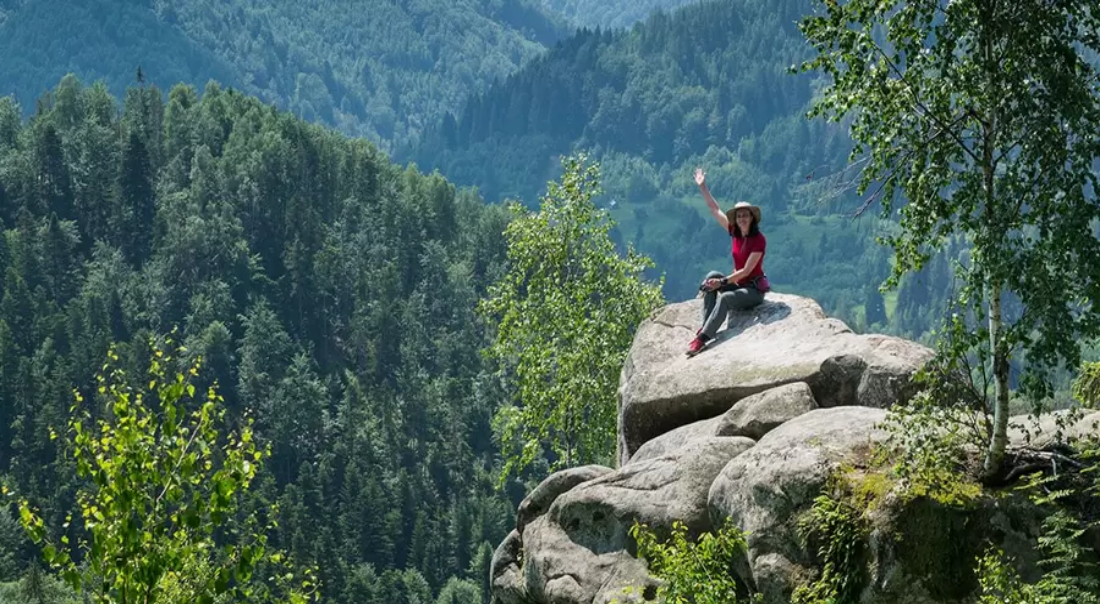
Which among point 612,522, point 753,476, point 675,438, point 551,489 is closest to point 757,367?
point 675,438

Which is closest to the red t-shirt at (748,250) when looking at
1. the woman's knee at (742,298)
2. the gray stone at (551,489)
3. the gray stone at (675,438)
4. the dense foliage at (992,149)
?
the woman's knee at (742,298)

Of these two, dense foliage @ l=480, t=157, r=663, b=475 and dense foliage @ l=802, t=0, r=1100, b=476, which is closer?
dense foliage @ l=802, t=0, r=1100, b=476

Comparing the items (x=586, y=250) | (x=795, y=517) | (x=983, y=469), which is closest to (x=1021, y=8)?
(x=983, y=469)

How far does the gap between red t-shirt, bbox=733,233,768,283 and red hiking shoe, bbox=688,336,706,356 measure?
1.40 metres

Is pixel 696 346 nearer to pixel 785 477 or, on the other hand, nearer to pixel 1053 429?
pixel 785 477

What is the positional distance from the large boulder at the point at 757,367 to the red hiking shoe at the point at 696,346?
0.21 metres

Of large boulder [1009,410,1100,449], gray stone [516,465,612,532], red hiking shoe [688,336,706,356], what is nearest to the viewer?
large boulder [1009,410,1100,449]

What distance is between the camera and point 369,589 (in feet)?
536

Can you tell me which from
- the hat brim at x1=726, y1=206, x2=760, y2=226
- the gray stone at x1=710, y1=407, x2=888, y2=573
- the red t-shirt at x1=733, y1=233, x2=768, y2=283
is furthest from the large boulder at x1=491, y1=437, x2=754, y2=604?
the hat brim at x1=726, y1=206, x2=760, y2=226

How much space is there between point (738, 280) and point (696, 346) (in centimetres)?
151

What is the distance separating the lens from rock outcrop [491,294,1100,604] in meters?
18.1

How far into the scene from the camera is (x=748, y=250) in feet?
91.4

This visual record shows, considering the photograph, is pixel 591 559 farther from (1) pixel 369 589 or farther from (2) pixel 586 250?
(1) pixel 369 589

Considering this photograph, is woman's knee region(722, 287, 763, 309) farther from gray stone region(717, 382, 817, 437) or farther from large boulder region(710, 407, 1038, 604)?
large boulder region(710, 407, 1038, 604)
